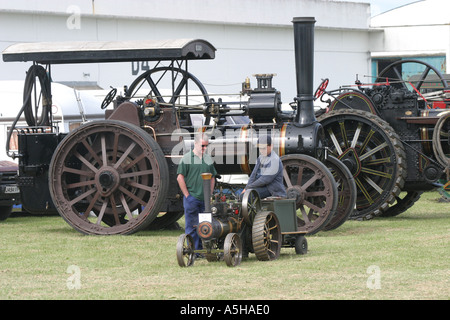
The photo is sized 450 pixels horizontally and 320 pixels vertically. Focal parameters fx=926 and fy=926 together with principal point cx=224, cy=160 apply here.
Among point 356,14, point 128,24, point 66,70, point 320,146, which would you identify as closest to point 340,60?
point 356,14

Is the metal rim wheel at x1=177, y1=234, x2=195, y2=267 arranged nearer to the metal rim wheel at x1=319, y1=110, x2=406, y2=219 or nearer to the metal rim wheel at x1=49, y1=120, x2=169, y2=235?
the metal rim wheel at x1=49, y1=120, x2=169, y2=235

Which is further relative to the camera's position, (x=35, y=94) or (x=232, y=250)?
(x=35, y=94)

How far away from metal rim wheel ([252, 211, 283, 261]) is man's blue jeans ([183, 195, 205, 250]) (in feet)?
2.20

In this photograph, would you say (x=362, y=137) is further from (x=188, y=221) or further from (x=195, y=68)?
(x=195, y=68)

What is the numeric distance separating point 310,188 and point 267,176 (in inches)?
85.3

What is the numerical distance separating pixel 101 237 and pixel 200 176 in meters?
2.54

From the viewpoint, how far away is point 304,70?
39.2 feet

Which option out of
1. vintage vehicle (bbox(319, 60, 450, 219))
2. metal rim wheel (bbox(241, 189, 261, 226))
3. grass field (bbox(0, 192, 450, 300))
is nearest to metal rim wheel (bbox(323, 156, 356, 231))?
grass field (bbox(0, 192, 450, 300))

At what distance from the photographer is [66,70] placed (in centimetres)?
2305

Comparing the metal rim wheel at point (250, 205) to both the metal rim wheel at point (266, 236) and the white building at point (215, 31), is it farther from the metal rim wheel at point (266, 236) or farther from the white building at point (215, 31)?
the white building at point (215, 31)

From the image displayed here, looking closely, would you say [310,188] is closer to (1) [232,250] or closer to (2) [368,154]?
(2) [368,154]

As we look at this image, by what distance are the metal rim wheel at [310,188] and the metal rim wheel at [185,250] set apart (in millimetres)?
2842

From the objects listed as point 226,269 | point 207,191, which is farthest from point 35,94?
point 226,269

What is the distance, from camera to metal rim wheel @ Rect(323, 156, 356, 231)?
1202cm
